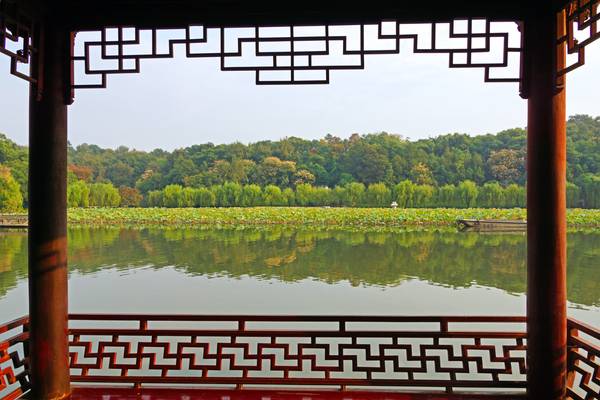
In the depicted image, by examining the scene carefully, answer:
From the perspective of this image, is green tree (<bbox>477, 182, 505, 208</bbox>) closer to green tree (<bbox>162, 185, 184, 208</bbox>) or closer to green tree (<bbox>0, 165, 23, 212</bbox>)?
green tree (<bbox>162, 185, 184, 208</bbox>)

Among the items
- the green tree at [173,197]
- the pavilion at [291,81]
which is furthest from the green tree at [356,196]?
the pavilion at [291,81]

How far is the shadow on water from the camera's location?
33.0ft

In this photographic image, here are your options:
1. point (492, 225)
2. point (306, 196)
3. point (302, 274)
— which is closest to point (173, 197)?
point (306, 196)

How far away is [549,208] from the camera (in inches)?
76.5

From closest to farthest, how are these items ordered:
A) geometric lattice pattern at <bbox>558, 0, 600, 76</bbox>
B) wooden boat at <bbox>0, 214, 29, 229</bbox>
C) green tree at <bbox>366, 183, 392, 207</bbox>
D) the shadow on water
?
1. geometric lattice pattern at <bbox>558, 0, 600, 76</bbox>
2. the shadow on water
3. wooden boat at <bbox>0, 214, 29, 229</bbox>
4. green tree at <bbox>366, 183, 392, 207</bbox>

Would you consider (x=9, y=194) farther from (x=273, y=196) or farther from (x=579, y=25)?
(x=579, y=25)

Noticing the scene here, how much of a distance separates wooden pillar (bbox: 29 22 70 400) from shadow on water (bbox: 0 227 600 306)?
22.6 ft

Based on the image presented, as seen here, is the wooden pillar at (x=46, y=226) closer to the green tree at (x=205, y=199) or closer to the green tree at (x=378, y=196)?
the green tree at (x=205, y=199)

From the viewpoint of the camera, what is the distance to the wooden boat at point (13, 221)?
712 inches

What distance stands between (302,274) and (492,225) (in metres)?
10.7

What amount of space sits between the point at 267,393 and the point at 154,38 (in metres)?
1.55

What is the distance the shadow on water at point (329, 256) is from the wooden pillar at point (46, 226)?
6.88 metres

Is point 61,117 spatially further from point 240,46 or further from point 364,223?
point 364,223

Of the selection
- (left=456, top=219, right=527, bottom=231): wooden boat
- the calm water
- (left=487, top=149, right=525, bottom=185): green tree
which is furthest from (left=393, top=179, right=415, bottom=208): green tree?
the calm water
